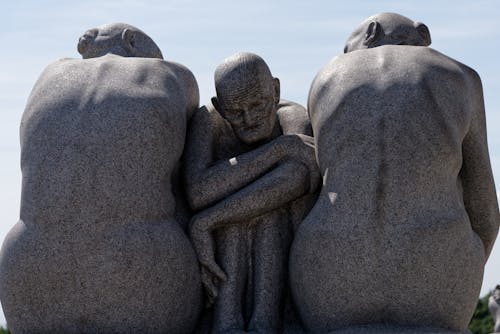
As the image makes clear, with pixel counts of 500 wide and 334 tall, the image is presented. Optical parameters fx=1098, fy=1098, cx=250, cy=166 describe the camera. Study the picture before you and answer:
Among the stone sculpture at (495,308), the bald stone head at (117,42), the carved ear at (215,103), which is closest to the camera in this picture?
the carved ear at (215,103)

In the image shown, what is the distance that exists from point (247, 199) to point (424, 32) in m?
2.00

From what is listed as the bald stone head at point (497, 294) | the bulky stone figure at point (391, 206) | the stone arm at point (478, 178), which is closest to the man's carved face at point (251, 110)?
the bulky stone figure at point (391, 206)

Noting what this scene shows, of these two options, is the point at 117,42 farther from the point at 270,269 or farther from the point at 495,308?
the point at 495,308

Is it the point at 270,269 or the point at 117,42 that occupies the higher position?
the point at 117,42

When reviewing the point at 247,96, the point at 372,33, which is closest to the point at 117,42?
the point at 247,96

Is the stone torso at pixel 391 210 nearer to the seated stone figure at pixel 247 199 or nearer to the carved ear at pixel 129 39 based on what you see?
the seated stone figure at pixel 247 199

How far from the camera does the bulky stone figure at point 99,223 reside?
24.8 feet

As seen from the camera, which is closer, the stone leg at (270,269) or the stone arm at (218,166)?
the stone leg at (270,269)

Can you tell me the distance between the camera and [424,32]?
28.6ft

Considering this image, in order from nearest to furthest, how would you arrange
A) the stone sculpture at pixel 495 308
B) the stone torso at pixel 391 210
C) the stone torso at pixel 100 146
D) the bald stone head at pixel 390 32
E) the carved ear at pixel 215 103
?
the stone torso at pixel 391 210 < the stone torso at pixel 100 146 < the carved ear at pixel 215 103 < the bald stone head at pixel 390 32 < the stone sculpture at pixel 495 308

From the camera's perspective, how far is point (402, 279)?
7.43 metres

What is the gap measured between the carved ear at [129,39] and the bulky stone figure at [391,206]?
1.80 m

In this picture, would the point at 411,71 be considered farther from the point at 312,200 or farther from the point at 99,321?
the point at 99,321

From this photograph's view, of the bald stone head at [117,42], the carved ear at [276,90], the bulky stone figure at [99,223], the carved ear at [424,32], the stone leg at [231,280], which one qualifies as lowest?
the stone leg at [231,280]
